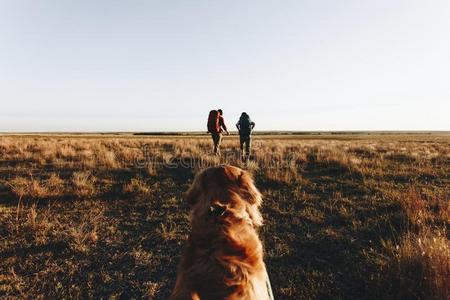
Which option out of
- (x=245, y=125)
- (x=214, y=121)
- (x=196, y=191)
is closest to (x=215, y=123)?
(x=214, y=121)

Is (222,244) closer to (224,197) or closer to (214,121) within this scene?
(224,197)

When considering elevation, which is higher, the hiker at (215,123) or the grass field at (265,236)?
the hiker at (215,123)

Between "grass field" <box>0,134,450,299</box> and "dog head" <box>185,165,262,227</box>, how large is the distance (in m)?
1.57

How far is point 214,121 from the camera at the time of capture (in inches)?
507

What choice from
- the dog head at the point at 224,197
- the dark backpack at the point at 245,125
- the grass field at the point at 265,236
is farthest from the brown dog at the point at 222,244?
the dark backpack at the point at 245,125

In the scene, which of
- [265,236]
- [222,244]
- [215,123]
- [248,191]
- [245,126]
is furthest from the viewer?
[215,123]

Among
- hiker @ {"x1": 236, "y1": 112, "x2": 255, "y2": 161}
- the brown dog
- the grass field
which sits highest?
hiker @ {"x1": 236, "y1": 112, "x2": 255, "y2": 161}

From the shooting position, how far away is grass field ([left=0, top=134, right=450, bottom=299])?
3.31m

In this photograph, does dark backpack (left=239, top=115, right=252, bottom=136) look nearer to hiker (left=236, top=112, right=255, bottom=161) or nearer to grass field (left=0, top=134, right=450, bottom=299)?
hiker (left=236, top=112, right=255, bottom=161)

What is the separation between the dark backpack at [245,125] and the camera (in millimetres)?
12101

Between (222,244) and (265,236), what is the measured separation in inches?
117

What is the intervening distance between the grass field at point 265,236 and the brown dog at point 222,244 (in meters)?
1.57

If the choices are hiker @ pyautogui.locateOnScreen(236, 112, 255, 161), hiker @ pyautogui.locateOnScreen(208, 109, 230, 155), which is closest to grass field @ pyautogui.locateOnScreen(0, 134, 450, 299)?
hiker @ pyautogui.locateOnScreen(236, 112, 255, 161)

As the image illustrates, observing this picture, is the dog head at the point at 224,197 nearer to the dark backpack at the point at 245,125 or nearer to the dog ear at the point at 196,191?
the dog ear at the point at 196,191
